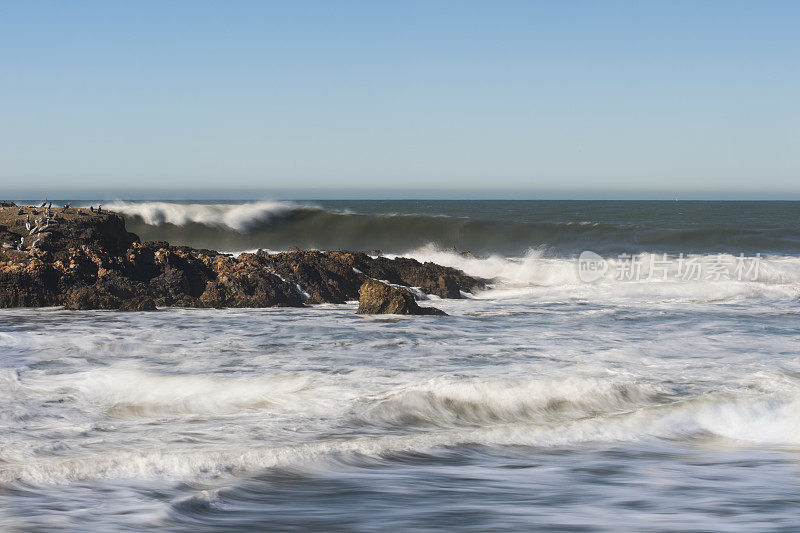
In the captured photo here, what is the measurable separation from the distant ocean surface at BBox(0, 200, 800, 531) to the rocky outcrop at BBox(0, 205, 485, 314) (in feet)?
1.70

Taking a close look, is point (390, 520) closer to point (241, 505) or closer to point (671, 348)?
point (241, 505)

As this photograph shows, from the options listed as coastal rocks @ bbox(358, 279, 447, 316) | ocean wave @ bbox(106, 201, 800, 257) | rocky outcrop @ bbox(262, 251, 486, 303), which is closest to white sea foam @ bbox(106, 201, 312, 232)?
ocean wave @ bbox(106, 201, 800, 257)

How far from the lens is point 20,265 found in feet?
32.0

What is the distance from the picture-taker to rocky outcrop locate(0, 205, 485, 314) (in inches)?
377

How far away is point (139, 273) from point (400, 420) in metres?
6.33

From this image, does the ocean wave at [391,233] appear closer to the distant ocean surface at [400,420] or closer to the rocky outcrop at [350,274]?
the rocky outcrop at [350,274]

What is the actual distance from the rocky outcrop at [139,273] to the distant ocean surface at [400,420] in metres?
0.52

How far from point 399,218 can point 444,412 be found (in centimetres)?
2515

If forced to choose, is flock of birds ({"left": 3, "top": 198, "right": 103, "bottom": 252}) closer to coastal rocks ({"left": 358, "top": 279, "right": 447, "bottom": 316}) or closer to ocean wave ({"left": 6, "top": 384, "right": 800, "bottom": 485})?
coastal rocks ({"left": 358, "top": 279, "right": 447, "bottom": 316})

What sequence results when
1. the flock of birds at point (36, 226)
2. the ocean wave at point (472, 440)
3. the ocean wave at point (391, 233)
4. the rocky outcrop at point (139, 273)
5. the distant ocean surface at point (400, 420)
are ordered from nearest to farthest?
1. the distant ocean surface at point (400, 420)
2. the ocean wave at point (472, 440)
3. the rocky outcrop at point (139, 273)
4. the flock of birds at point (36, 226)
5. the ocean wave at point (391, 233)

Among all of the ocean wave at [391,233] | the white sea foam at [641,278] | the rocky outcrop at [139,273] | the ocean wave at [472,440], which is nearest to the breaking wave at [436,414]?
the ocean wave at [472,440]

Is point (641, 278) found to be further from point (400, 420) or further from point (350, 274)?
point (400, 420)

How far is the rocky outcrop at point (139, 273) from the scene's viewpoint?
9.58 meters

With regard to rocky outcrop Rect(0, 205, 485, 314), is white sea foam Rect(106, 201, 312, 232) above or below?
above
